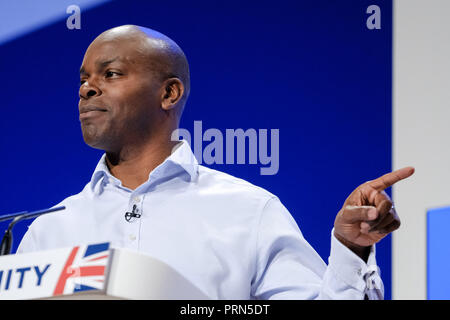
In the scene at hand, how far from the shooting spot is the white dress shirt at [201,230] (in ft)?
4.70

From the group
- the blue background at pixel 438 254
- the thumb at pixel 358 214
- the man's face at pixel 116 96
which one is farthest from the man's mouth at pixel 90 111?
the blue background at pixel 438 254

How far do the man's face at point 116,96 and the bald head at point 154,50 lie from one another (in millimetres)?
11

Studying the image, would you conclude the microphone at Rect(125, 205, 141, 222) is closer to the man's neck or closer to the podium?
the man's neck

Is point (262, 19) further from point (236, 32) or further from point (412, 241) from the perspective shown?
point (412, 241)

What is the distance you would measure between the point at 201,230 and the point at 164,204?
0.12 metres

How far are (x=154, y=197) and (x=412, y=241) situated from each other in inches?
41.4

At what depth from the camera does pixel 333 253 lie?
1222mm

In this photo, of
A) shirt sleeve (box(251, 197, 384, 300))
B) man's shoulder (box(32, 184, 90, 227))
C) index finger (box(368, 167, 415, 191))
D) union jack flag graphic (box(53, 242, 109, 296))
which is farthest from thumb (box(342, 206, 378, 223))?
man's shoulder (box(32, 184, 90, 227))

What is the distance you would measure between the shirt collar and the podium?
687 mm

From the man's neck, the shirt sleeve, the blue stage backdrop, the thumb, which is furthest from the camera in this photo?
the blue stage backdrop

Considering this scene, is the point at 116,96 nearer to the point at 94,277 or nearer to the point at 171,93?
the point at 171,93

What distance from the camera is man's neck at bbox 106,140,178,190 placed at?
1652 mm

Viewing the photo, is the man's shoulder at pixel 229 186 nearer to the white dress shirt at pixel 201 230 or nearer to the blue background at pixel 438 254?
the white dress shirt at pixel 201 230

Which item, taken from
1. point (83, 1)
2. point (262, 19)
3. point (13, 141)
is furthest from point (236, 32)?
Answer: point (13, 141)
